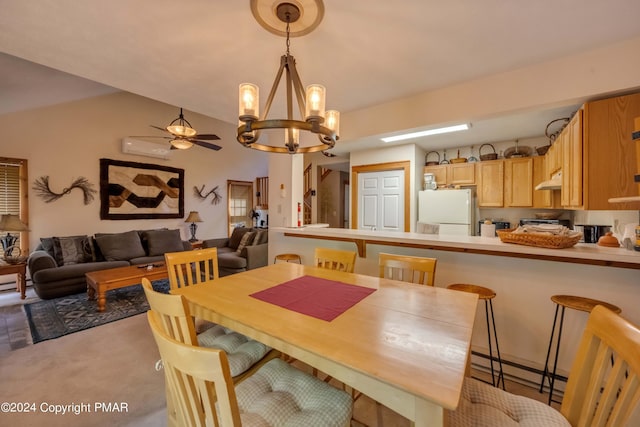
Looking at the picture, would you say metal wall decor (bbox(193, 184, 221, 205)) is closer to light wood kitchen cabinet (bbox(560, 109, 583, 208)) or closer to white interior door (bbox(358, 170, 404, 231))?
white interior door (bbox(358, 170, 404, 231))

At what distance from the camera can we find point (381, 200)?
4.70 meters

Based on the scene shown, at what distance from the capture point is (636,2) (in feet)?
4.63

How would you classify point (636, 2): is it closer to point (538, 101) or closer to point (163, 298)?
point (538, 101)

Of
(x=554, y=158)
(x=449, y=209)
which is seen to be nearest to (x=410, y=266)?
(x=554, y=158)

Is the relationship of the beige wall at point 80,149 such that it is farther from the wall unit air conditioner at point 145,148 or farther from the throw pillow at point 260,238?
the throw pillow at point 260,238

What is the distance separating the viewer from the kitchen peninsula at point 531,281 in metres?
1.69

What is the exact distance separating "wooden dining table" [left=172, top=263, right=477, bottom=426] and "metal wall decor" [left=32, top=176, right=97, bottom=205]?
15.0 ft

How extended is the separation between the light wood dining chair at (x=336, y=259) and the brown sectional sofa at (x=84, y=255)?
3627 millimetres

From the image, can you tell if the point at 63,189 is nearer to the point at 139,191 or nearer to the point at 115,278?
the point at 139,191

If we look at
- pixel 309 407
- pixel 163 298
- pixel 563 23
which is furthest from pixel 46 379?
pixel 563 23

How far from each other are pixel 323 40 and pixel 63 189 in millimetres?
5247

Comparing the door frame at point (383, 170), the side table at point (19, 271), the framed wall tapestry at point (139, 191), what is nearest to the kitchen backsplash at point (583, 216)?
the door frame at point (383, 170)

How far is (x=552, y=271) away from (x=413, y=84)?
6.17 ft

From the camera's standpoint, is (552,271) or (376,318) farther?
(552,271)
